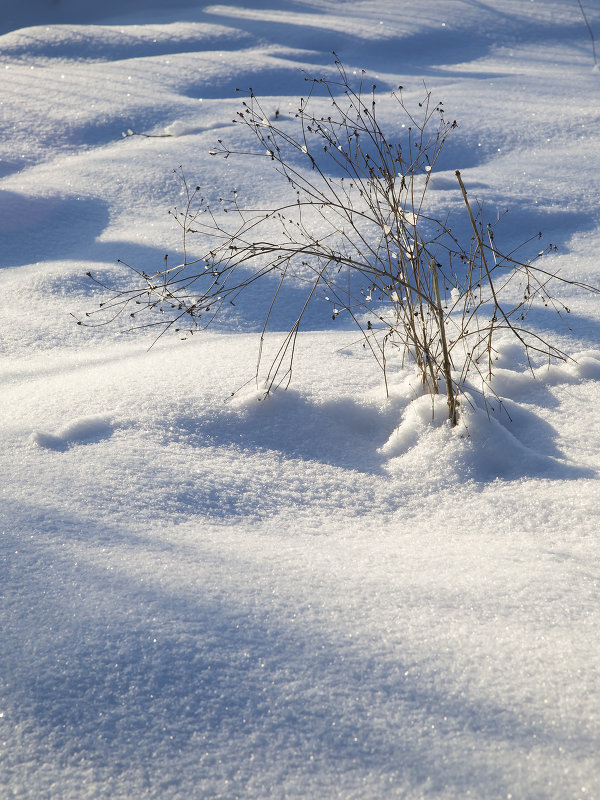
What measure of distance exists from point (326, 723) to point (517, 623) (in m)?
0.38

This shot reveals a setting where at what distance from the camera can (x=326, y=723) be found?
931mm

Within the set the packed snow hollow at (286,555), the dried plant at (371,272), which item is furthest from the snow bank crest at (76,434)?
the dried plant at (371,272)

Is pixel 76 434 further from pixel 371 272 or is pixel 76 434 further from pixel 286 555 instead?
pixel 371 272

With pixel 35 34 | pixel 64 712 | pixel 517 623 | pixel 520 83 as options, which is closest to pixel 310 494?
pixel 517 623

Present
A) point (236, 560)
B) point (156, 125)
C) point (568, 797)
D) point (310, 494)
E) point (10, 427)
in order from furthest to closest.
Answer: point (156, 125) < point (10, 427) < point (310, 494) < point (236, 560) < point (568, 797)

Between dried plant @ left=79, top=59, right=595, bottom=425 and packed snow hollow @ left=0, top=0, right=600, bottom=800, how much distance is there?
9cm

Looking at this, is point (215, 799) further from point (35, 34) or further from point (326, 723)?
point (35, 34)

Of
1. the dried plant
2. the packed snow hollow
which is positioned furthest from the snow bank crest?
the dried plant

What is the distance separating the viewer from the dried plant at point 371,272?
5.43ft

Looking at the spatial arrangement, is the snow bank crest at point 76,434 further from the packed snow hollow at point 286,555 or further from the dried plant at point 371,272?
the dried plant at point 371,272

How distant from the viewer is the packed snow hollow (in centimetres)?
90

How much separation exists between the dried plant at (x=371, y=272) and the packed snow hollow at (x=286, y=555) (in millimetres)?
89

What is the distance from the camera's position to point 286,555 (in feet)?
4.18

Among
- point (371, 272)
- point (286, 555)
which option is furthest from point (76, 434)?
point (371, 272)
